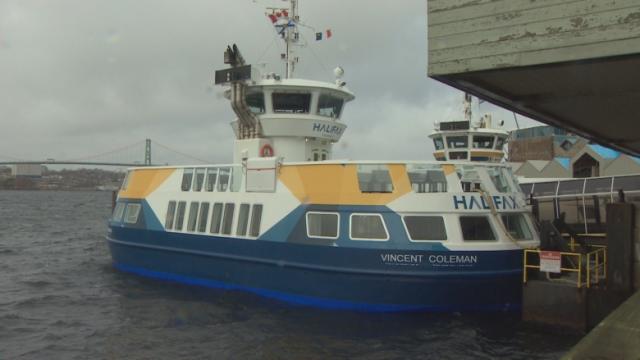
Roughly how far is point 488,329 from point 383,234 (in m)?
2.98

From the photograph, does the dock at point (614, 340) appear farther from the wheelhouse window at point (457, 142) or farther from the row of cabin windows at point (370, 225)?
the wheelhouse window at point (457, 142)

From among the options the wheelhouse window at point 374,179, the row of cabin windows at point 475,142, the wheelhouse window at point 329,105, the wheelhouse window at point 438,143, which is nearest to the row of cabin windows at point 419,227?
the wheelhouse window at point 374,179

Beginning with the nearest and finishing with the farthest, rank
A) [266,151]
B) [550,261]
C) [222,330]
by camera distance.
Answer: [550,261]
[222,330]
[266,151]

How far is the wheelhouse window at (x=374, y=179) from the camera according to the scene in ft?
40.7

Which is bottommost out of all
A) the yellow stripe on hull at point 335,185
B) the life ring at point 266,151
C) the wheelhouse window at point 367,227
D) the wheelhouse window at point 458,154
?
the wheelhouse window at point 367,227

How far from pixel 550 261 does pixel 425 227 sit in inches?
103

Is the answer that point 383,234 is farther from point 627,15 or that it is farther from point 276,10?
point 276,10

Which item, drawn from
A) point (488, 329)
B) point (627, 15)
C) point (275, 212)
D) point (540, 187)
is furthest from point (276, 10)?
point (627, 15)

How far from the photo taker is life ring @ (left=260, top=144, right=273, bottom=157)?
16.7 metres

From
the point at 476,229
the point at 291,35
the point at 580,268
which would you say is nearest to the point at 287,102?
the point at 291,35

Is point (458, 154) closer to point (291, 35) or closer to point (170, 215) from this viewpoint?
point (291, 35)

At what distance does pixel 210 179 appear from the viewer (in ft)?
51.5

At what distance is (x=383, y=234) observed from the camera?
12.1 m

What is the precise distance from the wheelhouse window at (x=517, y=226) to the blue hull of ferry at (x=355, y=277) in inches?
27.0
